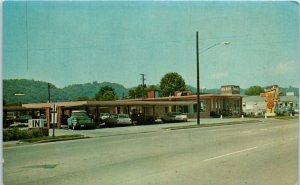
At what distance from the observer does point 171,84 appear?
95.2m

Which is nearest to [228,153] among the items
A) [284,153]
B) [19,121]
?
[284,153]

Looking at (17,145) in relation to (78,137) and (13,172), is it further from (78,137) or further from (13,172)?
(13,172)

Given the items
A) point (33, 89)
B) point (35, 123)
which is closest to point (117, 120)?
point (33, 89)

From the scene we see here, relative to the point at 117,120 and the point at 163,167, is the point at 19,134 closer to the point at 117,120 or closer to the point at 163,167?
the point at 163,167

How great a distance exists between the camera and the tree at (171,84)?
94062mm

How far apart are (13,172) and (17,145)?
8217 millimetres

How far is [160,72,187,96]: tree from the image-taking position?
309 feet

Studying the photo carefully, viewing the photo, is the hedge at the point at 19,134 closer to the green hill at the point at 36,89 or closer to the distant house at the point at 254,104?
the green hill at the point at 36,89

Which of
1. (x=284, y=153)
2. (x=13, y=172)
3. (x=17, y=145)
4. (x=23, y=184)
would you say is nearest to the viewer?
(x=23, y=184)

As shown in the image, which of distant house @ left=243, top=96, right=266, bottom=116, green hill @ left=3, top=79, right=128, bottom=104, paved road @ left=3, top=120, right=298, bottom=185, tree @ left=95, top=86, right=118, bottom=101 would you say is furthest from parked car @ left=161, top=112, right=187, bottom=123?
distant house @ left=243, top=96, right=266, bottom=116

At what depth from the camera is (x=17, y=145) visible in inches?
671

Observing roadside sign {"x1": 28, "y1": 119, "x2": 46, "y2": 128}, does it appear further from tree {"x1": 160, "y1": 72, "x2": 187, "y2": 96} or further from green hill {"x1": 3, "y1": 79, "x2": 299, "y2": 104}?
tree {"x1": 160, "y1": 72, "x2": 187, "y2": 96}

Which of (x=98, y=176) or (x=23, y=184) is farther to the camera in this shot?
(x=98, y=176)

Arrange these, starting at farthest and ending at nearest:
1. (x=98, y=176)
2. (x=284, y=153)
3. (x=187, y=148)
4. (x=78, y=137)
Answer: (x=78, y=137)
(x=187, y=148)
(x=284, y=153)
(x=98, y=176)
